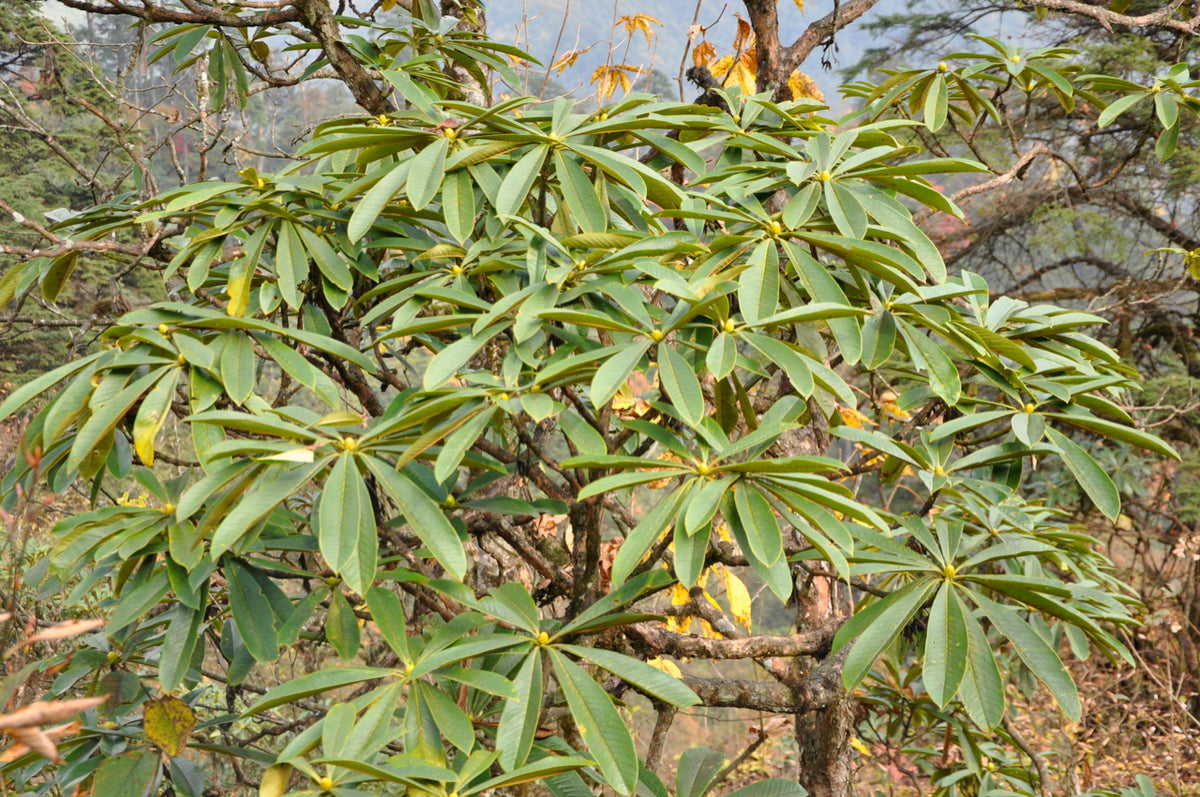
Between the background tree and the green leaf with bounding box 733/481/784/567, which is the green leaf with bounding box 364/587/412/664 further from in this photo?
the green leaf with bounding box 733/481/784/567

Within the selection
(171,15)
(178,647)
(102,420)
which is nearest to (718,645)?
(178,647)

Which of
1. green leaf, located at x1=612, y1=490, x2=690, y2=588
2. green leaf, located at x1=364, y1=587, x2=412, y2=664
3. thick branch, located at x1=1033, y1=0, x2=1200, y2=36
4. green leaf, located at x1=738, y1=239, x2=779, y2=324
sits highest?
thick branch, located at x1=1033, y1=0, x2=1200, y2=36

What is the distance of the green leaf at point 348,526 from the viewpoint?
72 cm

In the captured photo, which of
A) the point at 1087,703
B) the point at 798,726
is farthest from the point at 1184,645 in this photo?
the point at 798,726

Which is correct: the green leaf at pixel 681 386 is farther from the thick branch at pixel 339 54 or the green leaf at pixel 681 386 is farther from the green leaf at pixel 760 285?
the thick branch at pixel 339 54

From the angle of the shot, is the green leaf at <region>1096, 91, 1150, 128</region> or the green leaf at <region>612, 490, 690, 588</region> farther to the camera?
the green leaf at <region>1096, 91, 1150, 128</region>

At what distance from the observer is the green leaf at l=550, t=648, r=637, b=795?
720 millimetres

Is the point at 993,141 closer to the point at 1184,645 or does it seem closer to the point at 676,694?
the point at 1184,645

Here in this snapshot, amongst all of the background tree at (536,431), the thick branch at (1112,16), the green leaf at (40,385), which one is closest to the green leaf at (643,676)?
the background tree at (536,431)

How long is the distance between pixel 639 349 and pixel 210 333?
516mm

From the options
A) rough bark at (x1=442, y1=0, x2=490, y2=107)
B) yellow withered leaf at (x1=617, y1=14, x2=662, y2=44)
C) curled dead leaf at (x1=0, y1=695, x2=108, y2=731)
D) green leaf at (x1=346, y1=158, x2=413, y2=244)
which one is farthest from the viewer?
yellow withered leaf at (x1=617, y1=14, x2=662, y2=44)

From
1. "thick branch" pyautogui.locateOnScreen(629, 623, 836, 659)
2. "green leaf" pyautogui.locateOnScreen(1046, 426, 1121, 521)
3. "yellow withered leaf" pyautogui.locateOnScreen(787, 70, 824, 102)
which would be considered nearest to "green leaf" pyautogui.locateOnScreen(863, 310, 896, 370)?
"green leaf" pyautogui.locateOnScreen(1046, 426, 1121, 521)

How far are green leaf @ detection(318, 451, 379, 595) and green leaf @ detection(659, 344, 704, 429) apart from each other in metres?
0.31

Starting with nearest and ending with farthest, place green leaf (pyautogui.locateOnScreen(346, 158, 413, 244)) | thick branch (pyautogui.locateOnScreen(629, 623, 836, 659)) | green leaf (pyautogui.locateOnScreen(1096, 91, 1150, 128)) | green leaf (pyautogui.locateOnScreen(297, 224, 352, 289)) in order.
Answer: green leaf (pyautogui.locateOnScreen(346, 158, 413, 244)) < green leaf (pyautogui.locateOnScreen(297, 224, 352, 289)) < thick branch (pyautogui.locateOnScreen(629, 623, 836, 659)) < green leaf (pyautogui.locateOnScreen(1096, 91, 1150, 128))
